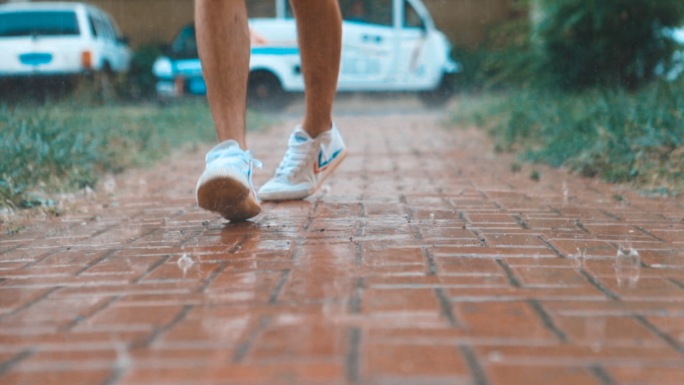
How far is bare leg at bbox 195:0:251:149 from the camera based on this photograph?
2605 mm

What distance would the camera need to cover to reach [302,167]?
3111 millimetres

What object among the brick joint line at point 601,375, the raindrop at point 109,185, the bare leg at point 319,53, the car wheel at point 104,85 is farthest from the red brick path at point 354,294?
the car wheel at point 104,85

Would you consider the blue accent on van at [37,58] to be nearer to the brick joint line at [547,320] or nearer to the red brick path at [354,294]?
the red brick path at [354,294]

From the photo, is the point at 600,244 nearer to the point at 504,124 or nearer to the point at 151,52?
the point at 504,124

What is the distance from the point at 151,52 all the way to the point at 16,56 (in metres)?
4.66

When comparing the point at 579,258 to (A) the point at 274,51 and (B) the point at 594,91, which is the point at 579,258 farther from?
(A) the point at 274,51

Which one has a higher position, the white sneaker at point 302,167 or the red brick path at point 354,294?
the white sneaker at point 302,167

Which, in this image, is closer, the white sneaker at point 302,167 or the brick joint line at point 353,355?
the brick joint line at point 353,355

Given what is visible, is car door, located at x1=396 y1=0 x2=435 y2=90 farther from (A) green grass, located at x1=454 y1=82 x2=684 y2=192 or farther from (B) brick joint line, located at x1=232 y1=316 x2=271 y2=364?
(B) brick joint line, located at x1=232 y1=316 x2=271 y2=364

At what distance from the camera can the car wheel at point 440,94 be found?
40.9 feet

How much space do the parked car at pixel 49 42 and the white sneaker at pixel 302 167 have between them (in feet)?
28.2

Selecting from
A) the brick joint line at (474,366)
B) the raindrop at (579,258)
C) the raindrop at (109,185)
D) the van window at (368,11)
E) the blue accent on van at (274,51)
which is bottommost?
the brick joint line at (474,366)

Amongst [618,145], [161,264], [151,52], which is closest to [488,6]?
[151,52]

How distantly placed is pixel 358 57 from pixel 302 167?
9171mm
